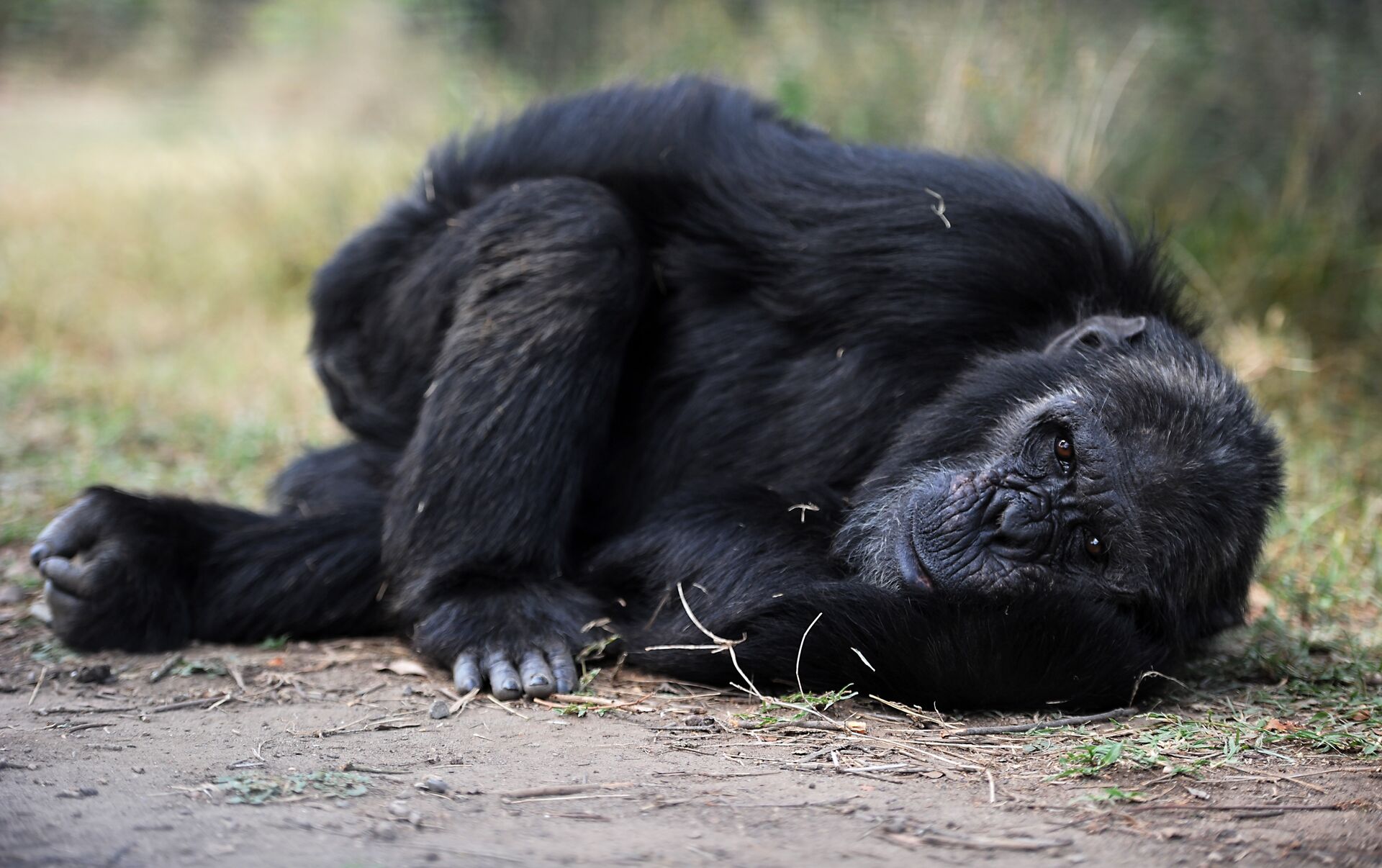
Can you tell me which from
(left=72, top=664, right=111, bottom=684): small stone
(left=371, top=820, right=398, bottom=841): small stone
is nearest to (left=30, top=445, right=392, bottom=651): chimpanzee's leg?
(left=72, top=664, right=111, bottom=684): small stone

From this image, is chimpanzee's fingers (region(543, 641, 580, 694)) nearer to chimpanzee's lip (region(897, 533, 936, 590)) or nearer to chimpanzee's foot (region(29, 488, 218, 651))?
chimpanzee's lip (region(897, 533, 936, 590))

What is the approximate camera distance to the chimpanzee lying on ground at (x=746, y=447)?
146 inches

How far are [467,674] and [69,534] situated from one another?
61.5 inches

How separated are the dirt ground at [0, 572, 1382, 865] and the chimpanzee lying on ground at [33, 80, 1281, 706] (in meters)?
0.29

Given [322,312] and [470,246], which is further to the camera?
[322,312]

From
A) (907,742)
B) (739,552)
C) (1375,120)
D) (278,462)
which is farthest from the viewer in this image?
(1375,120)

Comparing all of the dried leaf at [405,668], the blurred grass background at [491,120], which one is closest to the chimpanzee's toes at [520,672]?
the dried leaf at [405,668]

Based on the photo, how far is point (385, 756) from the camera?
3.05 m

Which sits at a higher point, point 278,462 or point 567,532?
point 567,532

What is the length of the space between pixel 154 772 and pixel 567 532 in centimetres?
169

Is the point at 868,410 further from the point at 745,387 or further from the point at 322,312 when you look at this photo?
the point at 322,312

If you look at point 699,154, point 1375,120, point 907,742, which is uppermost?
point 1375,120

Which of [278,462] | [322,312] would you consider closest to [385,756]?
[322,312]

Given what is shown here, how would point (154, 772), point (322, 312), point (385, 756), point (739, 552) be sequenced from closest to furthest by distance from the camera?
point (154, 772)
point (385, 756)
point (739, 552)
point (322, 312)
